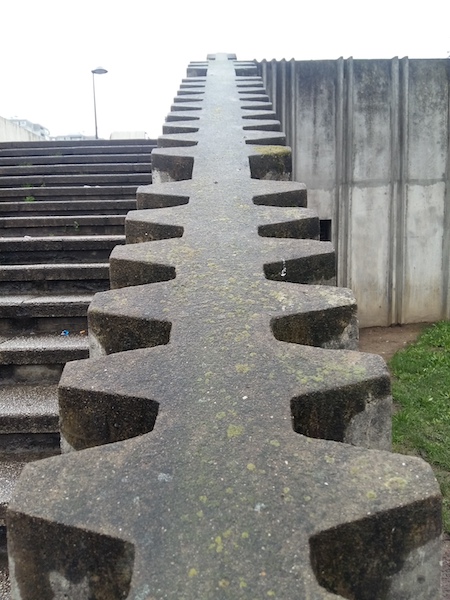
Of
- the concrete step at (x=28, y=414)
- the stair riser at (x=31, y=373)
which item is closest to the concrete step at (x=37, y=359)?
the stair riser at (x=31, y=373)

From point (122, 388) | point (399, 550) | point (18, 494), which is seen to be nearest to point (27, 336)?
point (122, 388)

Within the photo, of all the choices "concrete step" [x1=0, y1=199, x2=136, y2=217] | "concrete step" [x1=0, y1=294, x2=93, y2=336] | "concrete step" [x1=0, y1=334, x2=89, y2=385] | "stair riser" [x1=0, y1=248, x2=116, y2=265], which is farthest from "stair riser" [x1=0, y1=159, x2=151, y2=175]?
"concrete step" [x1=0, y1=334, x2=89, y2=385]

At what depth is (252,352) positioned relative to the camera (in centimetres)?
163

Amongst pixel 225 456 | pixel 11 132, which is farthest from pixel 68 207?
pixel 11 132

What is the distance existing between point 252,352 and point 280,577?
689 mm

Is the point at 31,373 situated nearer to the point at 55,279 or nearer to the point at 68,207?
the point at 55,279

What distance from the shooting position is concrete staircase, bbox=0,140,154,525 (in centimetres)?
308

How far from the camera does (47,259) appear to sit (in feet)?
15.9

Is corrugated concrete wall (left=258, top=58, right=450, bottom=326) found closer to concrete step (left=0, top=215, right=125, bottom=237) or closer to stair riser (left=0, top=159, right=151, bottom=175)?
stair riser (left=0, top=159, right=151, bottom=175)

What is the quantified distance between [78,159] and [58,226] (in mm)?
2263

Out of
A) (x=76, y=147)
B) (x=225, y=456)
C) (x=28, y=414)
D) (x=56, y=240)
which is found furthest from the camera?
(x=76, y=147)

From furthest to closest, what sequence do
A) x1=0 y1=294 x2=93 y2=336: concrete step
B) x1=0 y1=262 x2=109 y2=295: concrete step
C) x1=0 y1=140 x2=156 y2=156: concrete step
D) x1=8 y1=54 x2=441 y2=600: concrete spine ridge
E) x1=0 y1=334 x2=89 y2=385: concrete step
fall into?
x1=0 y1=140 x2=156 y2=156: concrete step < x1=0 y1=262 x2=109 y2=295: concrete step < x1=0 y1=294 x2=93 y2=336: concrete step < x1=0 y1=334 x2=89 y2=385: concrete step < x1=8 y1=54 x2=441 y2=600: concrete spine ridge

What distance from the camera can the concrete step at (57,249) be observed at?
187 inches

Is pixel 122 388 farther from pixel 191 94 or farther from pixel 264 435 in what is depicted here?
pixel 191 94
